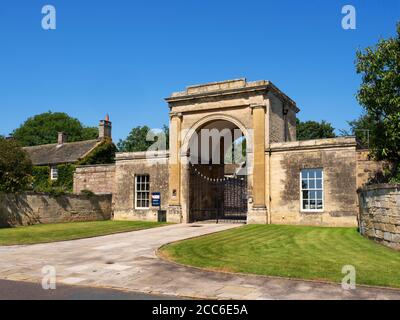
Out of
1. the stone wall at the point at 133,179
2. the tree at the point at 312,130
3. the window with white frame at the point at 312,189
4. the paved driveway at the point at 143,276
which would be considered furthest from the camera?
the tree at the point at 312,130

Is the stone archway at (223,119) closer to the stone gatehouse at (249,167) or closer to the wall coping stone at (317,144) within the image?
the stone gatehouse at (249,167)

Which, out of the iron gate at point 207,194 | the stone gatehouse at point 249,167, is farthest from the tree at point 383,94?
the iron gate at point 207,194

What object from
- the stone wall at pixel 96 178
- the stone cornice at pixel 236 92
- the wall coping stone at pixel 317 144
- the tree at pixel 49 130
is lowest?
the stone wall at pixel 96 178

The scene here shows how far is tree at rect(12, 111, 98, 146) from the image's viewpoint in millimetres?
62031

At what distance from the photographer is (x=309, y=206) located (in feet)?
66.1

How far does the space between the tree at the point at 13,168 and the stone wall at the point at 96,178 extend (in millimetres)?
5004

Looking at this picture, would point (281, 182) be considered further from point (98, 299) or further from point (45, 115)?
point (45, 115)

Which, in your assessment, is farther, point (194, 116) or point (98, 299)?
point (194, 116)

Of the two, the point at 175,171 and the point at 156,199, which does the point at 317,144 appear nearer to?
the point at 175,171

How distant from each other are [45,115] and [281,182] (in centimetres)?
5581

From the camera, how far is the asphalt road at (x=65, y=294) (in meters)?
6.81

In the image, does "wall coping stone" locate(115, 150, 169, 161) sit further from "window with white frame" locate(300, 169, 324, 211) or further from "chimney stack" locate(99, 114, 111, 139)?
"chimney stack" locate(99, 114, 111, 139)

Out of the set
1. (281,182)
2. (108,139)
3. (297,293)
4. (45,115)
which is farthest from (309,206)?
(45,115)

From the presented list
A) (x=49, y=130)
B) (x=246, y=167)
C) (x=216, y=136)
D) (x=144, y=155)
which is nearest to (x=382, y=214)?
(x=246, y=167)
